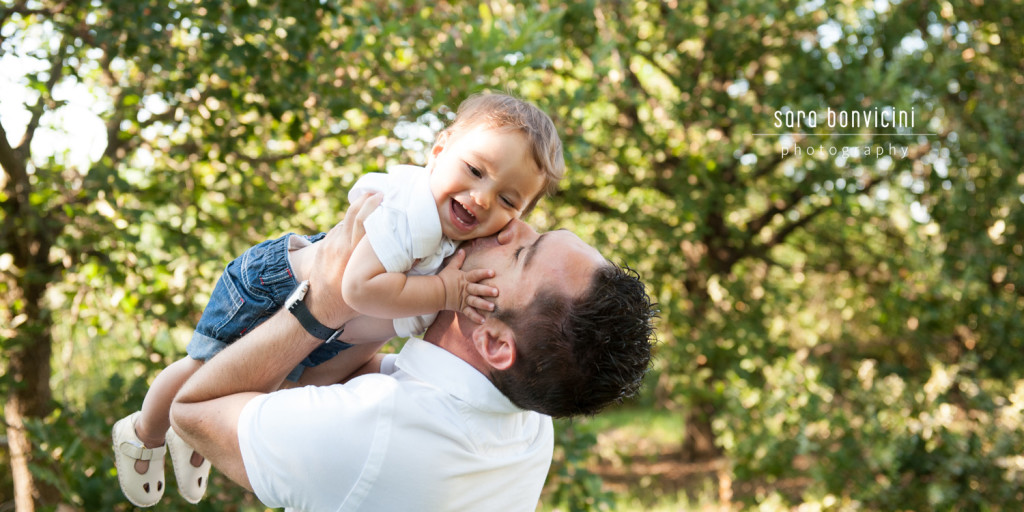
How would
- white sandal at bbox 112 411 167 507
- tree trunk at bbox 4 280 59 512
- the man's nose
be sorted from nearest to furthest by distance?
1. the man's nose
2. white sandal at bbox 112 411 167 507
3. tree trunk at bbox 4 280 59 512

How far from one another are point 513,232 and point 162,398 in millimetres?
963

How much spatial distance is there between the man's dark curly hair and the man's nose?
20cm

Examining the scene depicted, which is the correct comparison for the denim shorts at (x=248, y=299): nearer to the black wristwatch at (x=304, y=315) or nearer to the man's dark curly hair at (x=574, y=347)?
the black wristwatch at (x=304, y=315)

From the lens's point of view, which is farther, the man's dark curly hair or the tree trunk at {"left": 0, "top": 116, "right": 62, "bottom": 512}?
the tree trunk at {"left": 0, "top": 116, "right": 62, "bottom": 512}

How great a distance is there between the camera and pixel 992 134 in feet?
15.9

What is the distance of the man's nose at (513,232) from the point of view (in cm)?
193

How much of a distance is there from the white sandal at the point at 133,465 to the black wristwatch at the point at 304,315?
71cm

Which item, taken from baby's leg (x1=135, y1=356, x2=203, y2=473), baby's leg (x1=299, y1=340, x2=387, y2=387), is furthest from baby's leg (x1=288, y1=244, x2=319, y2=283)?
baby's leg (x1=135, y1=356, x2=203, y2=473)

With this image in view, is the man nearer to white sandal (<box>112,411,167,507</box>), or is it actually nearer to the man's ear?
the man's ear

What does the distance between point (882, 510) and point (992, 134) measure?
7.63 feet

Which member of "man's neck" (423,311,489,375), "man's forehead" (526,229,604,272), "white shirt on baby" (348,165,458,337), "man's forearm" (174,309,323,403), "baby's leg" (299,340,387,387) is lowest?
"baby's leg" (299,340,387,387)

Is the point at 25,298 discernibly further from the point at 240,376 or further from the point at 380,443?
the point at 380,443

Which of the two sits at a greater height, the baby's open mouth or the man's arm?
the baby's open mouth

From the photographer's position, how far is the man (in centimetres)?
166
